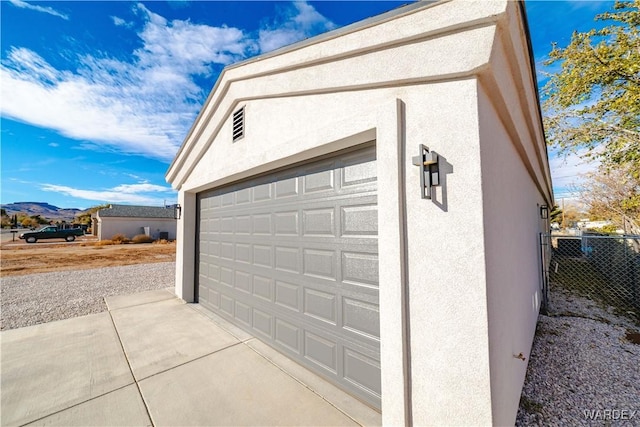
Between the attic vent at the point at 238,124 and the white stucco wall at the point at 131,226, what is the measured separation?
29867 millimetres

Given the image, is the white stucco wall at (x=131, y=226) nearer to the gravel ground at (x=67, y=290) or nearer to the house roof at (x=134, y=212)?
the house roof at (x=134, y=212)

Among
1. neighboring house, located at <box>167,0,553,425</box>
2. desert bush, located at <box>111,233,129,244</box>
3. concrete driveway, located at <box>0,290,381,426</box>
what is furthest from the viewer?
desert bush, located at <box>111,233,129,244</box>

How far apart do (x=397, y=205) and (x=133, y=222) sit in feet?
113

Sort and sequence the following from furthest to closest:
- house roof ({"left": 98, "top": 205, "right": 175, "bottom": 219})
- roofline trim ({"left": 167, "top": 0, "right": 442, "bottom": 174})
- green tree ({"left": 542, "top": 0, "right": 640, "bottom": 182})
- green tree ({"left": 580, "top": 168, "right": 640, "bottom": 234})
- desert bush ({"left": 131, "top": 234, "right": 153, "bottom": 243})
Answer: house roof ({"left": 98, "top": 205, "right": 175, "bottom": 219}) < desert bush ({"left": 131, "top": 234, "right": 153, "bottom": 243}) < green tree ({"left": 580, "top": 168, "right": 640, "bottom": 234}) < green tree ({"left": 542, "top": 0, "right": 640, "bottom": 182}) < roofline trim ({"left": 167, "top": 0, "right": 442, "bottom": 174})

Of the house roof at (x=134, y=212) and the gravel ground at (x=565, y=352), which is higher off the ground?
the house roof at (x=134, y=212)

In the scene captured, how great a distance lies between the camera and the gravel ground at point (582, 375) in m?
2.42

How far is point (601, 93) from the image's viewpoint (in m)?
7.21

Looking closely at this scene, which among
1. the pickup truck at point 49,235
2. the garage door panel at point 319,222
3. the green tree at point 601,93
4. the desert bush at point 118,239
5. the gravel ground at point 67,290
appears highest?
the green tree at point 601,93

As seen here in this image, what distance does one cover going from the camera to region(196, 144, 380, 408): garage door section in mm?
2457

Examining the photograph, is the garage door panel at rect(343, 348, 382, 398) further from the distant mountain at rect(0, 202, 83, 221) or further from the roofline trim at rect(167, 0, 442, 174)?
the distant mountain at rect(0, 202, 83, 221)

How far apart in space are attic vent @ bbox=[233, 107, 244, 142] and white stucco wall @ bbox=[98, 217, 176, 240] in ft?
98.0

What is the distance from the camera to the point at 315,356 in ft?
9.77

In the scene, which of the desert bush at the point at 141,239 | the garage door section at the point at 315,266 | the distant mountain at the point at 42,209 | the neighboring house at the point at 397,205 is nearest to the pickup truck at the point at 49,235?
the desert bush at the point at 141,239

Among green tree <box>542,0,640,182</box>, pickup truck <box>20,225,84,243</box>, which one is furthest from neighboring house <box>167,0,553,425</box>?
pickup truck <box>20,225,84,243</box>
